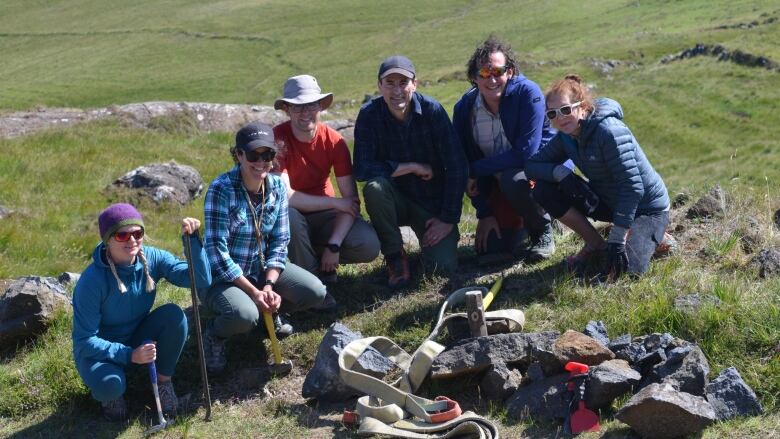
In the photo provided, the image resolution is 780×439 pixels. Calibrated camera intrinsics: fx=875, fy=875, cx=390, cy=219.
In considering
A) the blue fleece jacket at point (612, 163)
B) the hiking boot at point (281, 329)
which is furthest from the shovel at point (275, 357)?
the blue fleece jacket at point (612, 163)

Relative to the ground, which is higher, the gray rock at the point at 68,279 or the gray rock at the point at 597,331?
the gray rock at the point at 597,331

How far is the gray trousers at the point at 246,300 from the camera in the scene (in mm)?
6789

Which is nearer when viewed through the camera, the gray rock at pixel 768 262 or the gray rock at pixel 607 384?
the gray rock at pixel 607 384

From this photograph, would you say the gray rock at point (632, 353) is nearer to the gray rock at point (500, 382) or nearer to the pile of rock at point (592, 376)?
the pile of rock at point (592, 376)

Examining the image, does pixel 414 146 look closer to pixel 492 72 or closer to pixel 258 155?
pixel 492 72

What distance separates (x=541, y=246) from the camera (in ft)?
A: 27.5

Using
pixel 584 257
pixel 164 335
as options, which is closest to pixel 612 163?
pixel 584 257

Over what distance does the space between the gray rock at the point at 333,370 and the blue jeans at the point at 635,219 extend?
2.18 m

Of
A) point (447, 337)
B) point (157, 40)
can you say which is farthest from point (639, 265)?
point (157, 40)

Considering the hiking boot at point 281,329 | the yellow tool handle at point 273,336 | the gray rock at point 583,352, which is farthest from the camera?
the hiking boot at point 281,329

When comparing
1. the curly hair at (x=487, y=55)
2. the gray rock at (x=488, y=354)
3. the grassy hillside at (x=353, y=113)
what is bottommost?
the grassy hillside at (x=353, y=113)

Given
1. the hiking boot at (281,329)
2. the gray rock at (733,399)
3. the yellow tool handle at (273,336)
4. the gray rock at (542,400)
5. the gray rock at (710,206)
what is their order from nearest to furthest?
1. the gray rock at (733,399)
2. the gray rock at (542,400)
3. the yellow tool handle at (273,336)
4. the hiking boot at (281,329)
5. the gray rock at (710,206)

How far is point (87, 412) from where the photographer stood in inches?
265

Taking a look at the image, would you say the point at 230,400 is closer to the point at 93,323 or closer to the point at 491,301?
the point at 93,323
